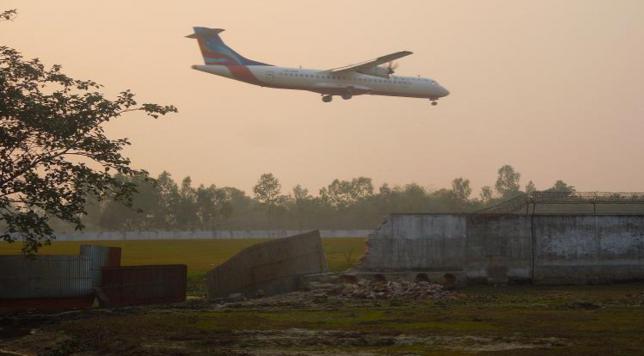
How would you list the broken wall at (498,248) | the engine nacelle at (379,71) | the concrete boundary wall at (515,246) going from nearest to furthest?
the concrete boundary wall at (515,246) → the broken wall at (498,248) → the engine nacelle at (379,71)

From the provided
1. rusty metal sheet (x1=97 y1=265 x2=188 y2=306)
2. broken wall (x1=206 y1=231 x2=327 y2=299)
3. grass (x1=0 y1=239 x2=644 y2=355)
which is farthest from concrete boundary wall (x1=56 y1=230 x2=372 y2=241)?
grass (x1=0 y1=239 x2=644 y2=355)

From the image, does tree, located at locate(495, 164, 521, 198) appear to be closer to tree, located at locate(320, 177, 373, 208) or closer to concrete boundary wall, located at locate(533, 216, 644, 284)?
tree, located at locate(320, 177, 373, 208)

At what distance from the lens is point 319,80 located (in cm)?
6538

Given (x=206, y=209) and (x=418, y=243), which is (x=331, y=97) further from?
(x=206, y=209)

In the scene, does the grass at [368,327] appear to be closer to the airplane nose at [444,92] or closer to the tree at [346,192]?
the airplane nose at [444,92]

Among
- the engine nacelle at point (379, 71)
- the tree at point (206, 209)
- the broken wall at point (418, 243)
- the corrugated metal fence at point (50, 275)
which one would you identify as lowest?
the corrugated metal fence at point (50, 275)

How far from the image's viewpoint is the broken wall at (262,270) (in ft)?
105

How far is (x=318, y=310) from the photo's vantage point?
26000 millimetres

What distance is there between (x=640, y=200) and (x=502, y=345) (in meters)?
24.7

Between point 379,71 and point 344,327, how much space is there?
4855cm

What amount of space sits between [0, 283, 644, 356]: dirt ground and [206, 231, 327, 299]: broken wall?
2.18 meters

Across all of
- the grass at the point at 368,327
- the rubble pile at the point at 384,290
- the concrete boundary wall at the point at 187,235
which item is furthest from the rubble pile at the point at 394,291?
the concrete boundary wall at the point at 187,235

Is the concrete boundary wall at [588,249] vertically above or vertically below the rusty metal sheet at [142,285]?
above

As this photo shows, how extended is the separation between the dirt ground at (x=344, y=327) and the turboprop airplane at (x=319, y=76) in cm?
3576
